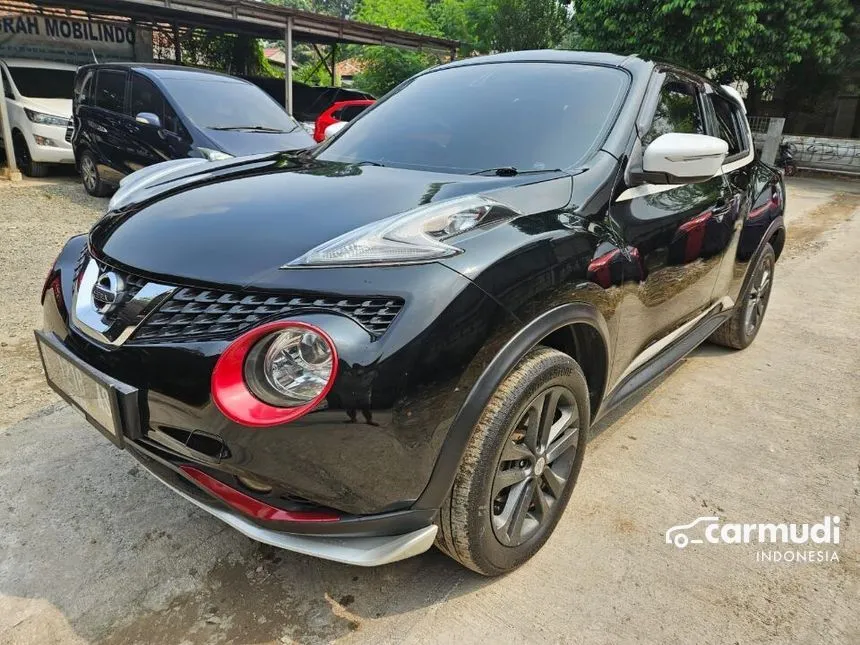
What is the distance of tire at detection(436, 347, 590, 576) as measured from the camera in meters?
1.76

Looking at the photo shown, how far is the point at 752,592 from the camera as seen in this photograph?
2.09 m

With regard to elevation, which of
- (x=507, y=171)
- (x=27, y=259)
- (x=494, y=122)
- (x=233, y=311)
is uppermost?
(x=494, y=122)

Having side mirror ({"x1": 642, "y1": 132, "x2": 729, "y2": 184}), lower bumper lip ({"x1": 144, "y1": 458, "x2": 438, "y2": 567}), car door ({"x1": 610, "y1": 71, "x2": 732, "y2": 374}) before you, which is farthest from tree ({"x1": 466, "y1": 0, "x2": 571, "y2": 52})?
lower bumper lip ({"x1": 144, "y1": 458, "x2": 438, "y2": 567})

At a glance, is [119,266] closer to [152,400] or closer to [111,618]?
[152,400]

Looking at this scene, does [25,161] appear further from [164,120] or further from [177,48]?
[177,48]

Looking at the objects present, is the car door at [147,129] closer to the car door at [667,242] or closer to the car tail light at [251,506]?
the car door at [667,242]

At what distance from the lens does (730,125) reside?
365 centimetres

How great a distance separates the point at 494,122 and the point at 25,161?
30.6 ft

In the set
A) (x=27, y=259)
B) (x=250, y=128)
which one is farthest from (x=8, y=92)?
(x=27, y=259)

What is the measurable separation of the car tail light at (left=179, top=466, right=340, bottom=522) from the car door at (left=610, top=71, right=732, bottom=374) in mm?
1287

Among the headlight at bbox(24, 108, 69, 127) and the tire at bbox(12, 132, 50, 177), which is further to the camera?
the tire at bbox(12, 132, 50, 177)

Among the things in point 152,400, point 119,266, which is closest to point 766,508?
point 152,400

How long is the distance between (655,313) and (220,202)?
5.59 ft

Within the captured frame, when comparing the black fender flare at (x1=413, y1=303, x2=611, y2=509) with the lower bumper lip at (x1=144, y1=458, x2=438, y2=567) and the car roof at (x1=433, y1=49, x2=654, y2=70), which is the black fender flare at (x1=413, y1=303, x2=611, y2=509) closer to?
the lower bumper lip at (x1=144, y1=458, x2=438, y2=567)
